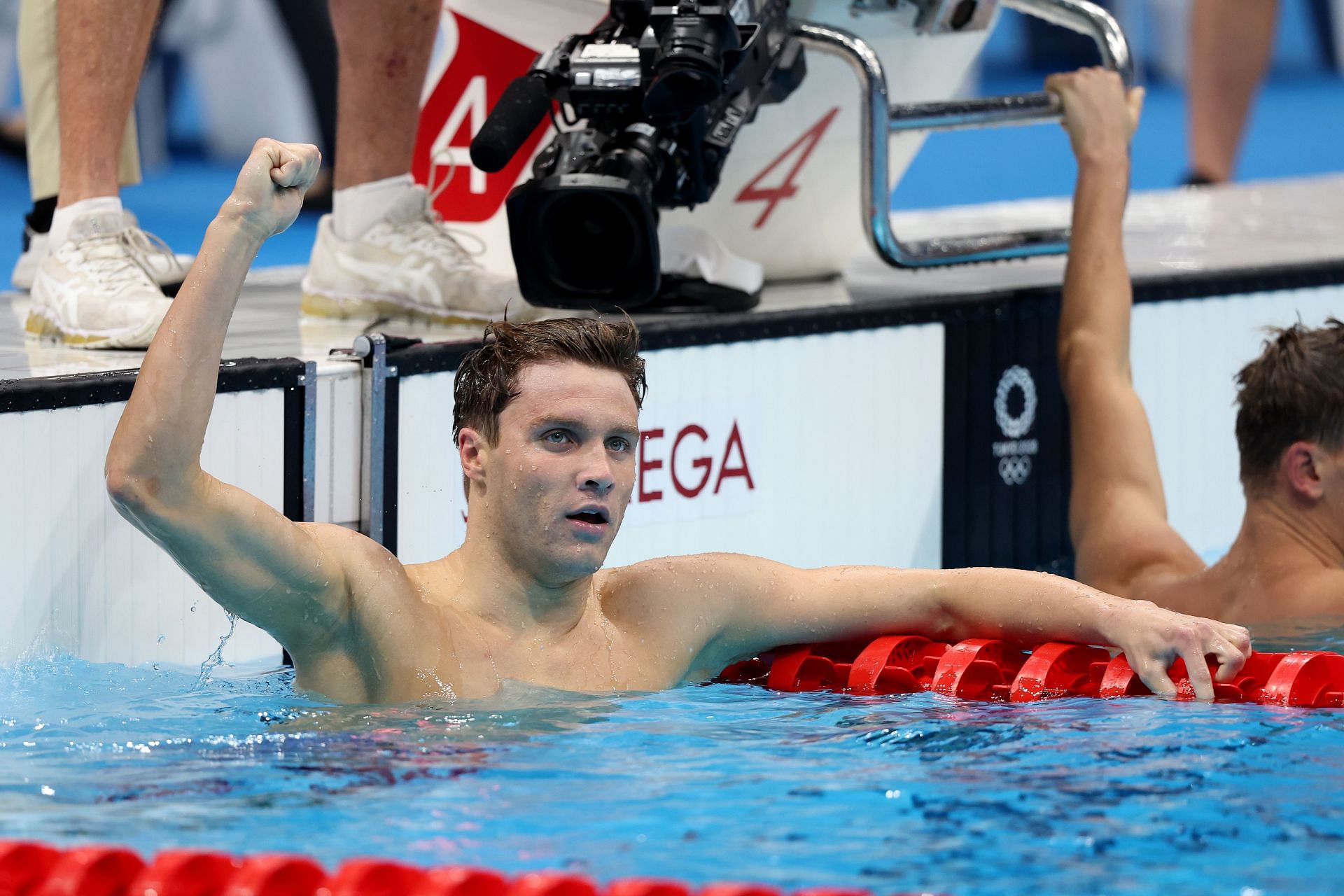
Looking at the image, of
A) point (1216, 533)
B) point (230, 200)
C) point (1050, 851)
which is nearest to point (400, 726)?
point (230, 200)

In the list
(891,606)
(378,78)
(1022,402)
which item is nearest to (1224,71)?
(1022,402)

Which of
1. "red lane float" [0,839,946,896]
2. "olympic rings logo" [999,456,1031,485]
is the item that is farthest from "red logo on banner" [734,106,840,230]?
"red lane float" [0,839,946,896]

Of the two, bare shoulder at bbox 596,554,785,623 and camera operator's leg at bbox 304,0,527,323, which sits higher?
camera operator's leg at bbox 304,0,527,323

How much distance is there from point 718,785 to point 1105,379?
1.43 m

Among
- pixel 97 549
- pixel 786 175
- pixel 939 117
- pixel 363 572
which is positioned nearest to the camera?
pixel 363 572

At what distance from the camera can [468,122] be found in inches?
154

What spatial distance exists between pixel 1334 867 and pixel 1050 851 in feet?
0.85

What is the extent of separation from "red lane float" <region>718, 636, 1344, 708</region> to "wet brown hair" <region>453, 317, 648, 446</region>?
464 millimetres

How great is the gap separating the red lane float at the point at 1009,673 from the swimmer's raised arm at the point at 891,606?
25 mm

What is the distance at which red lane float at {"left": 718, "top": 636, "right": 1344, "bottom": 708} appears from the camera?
8.00 ft

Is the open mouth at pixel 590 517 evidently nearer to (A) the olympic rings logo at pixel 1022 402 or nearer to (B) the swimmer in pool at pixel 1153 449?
(B) the swimmer in pool at pixel 1153 449

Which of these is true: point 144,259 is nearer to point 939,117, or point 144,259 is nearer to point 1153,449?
point 939,117

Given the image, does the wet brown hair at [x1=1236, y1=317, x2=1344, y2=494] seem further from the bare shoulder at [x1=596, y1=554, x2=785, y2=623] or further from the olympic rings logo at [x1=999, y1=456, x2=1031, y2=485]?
the olympic rings logo at [x1=999, y1=456, x2=1031, y2=485]

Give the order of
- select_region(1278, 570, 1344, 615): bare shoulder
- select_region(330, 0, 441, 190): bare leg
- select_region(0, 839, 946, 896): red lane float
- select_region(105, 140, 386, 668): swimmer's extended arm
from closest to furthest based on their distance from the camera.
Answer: select_region(0, 839, 946, 896): red lane float
select_region(105, 140, 386, 668): swimmer's extended arm
select_region(1278, 570, 1344, 615): bare shoulder
select_region(330, 0, 441, 190): bare leg
